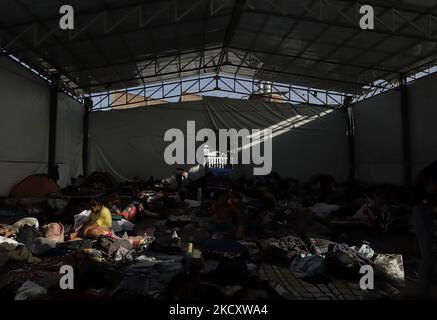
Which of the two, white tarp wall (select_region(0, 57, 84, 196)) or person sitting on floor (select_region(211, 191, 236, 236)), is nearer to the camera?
person sitting on floor (select_region(211, 191, 236, 236))

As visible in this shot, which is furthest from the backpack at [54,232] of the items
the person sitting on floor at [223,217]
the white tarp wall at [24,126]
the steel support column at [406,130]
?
the steel support column at [406,130]

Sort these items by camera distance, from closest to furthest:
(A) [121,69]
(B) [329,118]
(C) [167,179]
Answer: (A) [121,69] < (C) [167,179] < (B) [329,118]

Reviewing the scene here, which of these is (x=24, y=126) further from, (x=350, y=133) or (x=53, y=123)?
(x=350, y=133)

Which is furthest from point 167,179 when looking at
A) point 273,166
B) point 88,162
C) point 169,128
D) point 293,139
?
point 293,139

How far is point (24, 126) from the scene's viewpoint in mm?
8648

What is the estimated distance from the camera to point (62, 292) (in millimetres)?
2928

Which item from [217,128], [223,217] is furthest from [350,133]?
[223,217]

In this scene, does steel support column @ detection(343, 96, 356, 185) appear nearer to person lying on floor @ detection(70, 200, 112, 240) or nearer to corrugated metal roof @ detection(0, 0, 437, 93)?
corrugated metal roof @ detection(0, 0, 437, 93)

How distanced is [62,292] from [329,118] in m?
13.2

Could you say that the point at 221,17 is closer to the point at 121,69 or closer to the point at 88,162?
the point at 121,69

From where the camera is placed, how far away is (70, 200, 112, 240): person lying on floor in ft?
16.4

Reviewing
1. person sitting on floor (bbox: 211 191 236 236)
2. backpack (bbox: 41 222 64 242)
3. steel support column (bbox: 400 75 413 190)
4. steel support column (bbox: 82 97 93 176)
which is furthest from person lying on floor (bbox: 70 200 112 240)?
steel support column (bbox: 400 75 413 190)

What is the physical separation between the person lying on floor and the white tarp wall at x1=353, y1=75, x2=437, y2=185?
887 centimetres
